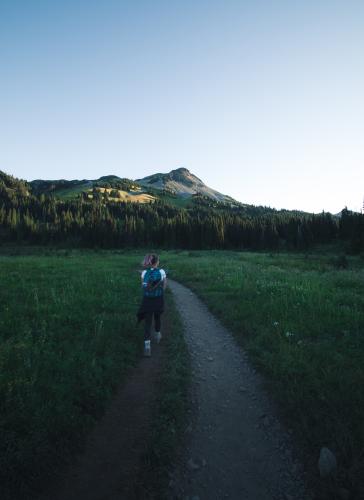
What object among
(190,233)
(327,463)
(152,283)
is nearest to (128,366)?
(152,283)

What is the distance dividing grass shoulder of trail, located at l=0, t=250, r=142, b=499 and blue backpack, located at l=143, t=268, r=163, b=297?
169cm

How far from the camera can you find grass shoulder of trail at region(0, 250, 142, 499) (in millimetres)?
3682

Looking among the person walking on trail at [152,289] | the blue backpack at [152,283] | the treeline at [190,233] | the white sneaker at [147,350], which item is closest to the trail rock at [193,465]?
the white sneaker at [147,350]

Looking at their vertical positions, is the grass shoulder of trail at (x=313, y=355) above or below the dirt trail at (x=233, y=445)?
above

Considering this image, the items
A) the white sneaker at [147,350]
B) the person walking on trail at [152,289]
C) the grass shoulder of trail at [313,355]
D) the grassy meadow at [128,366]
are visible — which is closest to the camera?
the grassy meadow at [128,366]

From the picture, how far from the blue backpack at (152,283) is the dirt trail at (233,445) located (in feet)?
8.19

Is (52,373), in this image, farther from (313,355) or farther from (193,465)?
(313,355)

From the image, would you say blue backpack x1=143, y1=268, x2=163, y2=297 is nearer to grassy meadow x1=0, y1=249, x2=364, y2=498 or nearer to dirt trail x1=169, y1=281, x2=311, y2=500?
grassy meadow x1=0, y1=249, x2=364, y2=498

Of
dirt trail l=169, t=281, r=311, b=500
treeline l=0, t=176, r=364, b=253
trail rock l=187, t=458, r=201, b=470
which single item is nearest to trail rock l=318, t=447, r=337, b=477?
dirt trail l=169, t=281, r=311, b=500

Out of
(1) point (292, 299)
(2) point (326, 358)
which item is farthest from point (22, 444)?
(1) point (292, 299)

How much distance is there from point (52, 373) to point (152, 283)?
359 cm

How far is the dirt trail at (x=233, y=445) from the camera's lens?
138 inches

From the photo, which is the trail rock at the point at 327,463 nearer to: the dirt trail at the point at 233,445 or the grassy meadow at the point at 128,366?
the grassy meadow at the point at 128,366

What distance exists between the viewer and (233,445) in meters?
4.27
